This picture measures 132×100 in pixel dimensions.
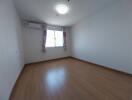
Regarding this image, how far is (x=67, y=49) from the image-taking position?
5.54m

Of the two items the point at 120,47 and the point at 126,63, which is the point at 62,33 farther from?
the point at 126,63

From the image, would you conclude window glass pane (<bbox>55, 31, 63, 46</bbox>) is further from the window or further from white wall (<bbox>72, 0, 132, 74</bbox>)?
white wall (<bbox>72, 0, 132, 74</bbox>)

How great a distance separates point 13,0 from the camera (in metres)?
2.17

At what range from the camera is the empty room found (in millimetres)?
1623

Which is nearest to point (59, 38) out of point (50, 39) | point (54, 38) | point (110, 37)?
point (54, 38)

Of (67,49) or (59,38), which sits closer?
(59,38)

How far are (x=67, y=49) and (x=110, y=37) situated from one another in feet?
10.5

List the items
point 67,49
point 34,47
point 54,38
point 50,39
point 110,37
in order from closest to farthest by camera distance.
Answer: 1. point 110,37
2. point 34,47
3. point 50,39
4. point 54,38
5. point 67,49

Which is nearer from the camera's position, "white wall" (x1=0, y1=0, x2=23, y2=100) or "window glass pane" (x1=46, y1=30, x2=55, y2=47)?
"white wall" (x1=0, y1=0, x2=23, y2=100)

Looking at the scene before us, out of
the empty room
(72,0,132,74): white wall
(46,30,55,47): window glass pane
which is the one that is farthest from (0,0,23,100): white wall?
(72,0,132,74): white wall

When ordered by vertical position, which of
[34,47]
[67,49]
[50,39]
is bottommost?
[67,49]

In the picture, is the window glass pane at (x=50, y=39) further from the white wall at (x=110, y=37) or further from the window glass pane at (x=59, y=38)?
the white wall at (x=110, y=37)

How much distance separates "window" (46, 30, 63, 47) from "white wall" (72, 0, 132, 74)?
5.69 feet

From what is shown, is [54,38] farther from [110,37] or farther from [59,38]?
[110,37]
